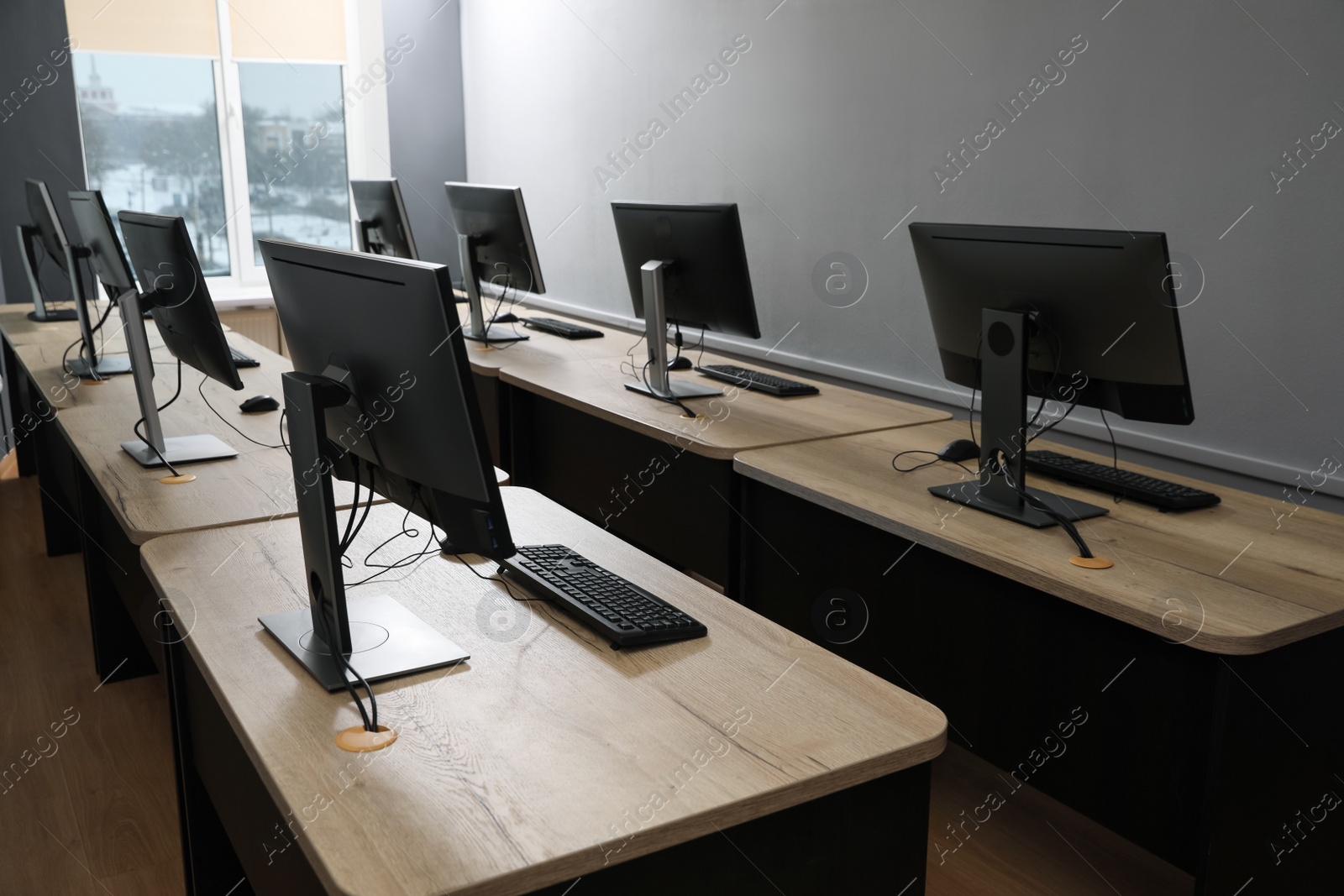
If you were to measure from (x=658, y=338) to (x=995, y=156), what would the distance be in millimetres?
1164

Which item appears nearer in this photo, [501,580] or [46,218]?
[501,580]

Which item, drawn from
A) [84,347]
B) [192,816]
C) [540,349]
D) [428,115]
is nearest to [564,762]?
[192,816]

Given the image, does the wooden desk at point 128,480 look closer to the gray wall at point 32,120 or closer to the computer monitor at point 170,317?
the computer monitor at point 170,317

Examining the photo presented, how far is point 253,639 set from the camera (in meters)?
1.45

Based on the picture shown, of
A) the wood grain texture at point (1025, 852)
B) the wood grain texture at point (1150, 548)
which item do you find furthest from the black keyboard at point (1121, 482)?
the wood grain texture at point (1025, 852)

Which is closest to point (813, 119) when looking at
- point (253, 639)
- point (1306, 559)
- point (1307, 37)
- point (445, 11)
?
point (1307, 37)

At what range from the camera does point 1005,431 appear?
2.04m

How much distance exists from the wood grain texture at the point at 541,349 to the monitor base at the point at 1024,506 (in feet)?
5.91

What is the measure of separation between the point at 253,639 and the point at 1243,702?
4.76 feet

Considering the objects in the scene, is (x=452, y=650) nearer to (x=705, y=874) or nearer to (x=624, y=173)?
(x=705, y=874)

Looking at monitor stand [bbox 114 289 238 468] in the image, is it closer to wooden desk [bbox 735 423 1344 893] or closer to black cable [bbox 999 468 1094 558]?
wooden desk [bbox 735 423 1344 893]

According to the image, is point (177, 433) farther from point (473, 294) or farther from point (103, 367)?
point (473, 294)

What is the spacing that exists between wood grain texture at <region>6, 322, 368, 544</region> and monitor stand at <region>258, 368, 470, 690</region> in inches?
23.8

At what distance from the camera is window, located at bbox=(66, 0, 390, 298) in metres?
5.88
